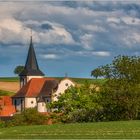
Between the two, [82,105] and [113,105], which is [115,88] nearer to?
[113,105]

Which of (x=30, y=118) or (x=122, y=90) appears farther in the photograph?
(x=30, y=118)

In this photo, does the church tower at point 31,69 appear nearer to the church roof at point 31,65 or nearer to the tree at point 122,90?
the church roof at point 31,65

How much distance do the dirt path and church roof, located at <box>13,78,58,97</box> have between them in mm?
18806

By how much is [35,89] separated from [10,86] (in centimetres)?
3020

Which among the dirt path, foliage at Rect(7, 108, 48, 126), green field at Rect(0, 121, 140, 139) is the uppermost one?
the dirt path

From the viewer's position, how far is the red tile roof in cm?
12232

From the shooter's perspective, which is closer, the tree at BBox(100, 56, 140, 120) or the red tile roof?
the tree at BBox(100, 56, 140, 120)

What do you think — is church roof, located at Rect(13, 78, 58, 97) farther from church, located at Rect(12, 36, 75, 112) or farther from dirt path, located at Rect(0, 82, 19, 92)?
dirt path, located at Rect(0, 82, 19, 92)

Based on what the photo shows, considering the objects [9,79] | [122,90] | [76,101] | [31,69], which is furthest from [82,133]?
[9,79]

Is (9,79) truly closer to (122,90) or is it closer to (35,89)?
(35,89)

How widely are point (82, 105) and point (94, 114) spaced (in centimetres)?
1437

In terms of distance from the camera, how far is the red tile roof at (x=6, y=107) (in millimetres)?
122325

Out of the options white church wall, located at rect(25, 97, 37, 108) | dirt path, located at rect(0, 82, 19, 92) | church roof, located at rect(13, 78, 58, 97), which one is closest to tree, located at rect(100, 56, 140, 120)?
church roof, located at rect(13, 78, 58, 97)

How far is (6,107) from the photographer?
130 metres
